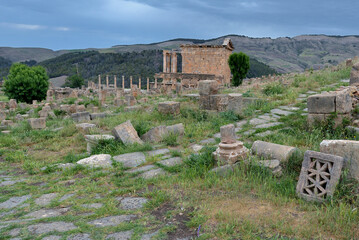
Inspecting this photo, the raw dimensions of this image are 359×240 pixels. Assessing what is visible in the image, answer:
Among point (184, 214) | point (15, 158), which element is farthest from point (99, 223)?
point (15, 158)

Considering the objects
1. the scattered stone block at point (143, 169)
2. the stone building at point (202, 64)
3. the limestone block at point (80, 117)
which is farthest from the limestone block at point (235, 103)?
the stone building at point (202, 64)

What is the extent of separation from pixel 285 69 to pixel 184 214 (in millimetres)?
80936

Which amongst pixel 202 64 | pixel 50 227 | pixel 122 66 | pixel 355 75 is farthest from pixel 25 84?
pixel 122 66

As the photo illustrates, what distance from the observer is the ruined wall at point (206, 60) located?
3449cm

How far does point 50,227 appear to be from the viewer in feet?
10.3

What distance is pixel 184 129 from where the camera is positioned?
7363 mm

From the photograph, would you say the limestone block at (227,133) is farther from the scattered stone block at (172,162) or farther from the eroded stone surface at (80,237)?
the eroded stone surface at (80,237)

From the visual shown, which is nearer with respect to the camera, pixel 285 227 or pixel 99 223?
pixel 285 227

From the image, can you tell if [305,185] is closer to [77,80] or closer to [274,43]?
[77,80]

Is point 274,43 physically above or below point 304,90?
above

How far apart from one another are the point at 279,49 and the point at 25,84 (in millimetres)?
108355

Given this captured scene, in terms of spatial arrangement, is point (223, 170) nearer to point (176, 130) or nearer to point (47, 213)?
point (47, 213)

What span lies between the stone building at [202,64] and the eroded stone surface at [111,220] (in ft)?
100

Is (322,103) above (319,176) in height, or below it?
above
